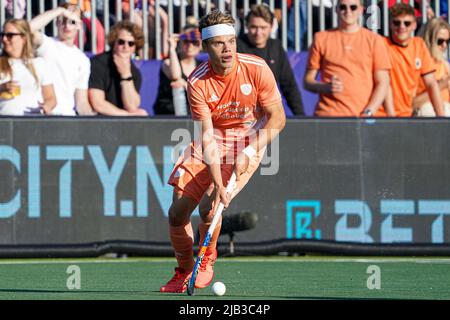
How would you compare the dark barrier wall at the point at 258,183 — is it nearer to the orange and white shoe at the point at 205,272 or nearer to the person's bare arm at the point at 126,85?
the person's bare arm at the point at 126,85

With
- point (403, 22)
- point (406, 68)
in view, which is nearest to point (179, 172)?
point (403, 22)

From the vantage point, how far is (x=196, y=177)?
1080cm

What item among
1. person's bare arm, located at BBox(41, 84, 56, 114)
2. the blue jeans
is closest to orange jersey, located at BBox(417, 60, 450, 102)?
the blue jeans

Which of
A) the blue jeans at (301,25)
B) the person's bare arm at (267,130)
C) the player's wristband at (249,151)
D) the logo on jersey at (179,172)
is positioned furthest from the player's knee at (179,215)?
the blue jeans at (301,25)

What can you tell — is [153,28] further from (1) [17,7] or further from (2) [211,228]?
(2) [211,228]

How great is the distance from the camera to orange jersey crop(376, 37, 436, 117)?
51.4 feet

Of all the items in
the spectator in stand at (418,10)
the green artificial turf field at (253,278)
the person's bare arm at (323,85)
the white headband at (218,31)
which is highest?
the spectator in stand at (418,10)

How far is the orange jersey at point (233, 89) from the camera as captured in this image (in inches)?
414

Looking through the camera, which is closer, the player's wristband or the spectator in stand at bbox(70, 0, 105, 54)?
the player's wristband

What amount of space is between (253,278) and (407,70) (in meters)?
4.86

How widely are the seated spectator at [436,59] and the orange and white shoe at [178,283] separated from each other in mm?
5980

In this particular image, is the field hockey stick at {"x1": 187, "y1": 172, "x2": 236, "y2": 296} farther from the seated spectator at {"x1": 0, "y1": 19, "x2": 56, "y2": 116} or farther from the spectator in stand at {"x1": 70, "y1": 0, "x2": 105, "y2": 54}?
the spectator in stand at {"x1": 70, "y1": 0, "x2": 105, "y2": 54}
